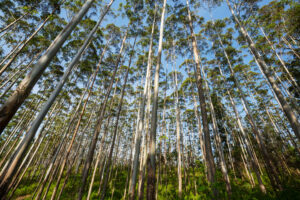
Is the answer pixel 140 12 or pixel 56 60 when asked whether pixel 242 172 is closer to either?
pixel 140 12

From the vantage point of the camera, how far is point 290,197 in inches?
171

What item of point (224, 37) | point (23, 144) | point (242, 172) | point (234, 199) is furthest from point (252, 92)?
point (23, 144)

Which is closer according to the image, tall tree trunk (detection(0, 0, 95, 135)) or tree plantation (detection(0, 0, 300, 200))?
tall tree trunk (detection(0, 0, 95, 135))

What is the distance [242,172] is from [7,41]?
91.0 feet

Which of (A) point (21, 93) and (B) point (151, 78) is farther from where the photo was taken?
(B) point (151, 78)

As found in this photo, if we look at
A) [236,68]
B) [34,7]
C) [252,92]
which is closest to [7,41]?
[34,7]

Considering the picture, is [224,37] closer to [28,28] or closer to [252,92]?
[252,92]

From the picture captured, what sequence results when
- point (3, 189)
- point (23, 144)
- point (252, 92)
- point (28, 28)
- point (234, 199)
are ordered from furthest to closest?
point (252, 92) → point (28, 28) → point (234, 199) → point (23, 144) → point (3, 189)

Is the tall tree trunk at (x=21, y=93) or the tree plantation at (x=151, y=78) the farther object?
the tree plantation at (x=151, y=78)

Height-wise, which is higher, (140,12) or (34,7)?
(140,12)

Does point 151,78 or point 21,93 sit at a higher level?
point 151,78

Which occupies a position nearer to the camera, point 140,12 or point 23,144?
point 23,144

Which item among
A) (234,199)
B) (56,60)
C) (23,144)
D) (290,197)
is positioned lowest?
(234,199)

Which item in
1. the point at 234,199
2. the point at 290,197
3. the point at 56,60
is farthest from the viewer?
the point at 56,60
